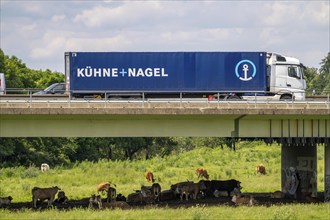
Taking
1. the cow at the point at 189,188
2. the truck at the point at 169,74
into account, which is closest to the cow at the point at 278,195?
the cow at the point at 189,188

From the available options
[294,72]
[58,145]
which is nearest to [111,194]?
[294,72]

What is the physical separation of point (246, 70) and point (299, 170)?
21.1ft

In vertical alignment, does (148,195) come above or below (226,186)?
below

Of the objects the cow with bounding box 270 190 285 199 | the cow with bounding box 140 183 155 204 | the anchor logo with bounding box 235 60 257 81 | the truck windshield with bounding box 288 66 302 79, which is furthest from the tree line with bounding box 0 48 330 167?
the cow with bounding box 140 183 155 204

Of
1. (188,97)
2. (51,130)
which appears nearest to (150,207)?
(51,130)

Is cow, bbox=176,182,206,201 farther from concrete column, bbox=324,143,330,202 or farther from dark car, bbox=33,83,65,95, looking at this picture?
dark car, bbox=33,83,65,95

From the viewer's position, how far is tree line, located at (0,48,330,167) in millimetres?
75294

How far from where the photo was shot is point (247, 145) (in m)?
85.4

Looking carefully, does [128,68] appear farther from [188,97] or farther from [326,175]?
[326,175]

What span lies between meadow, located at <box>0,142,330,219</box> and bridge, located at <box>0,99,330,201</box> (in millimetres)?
3807

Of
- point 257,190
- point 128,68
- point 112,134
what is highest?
point 128,68

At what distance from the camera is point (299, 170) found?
1609 inches

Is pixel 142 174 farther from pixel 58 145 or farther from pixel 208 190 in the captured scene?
pixel 58 145

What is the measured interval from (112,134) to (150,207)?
152 inches
